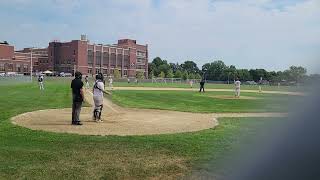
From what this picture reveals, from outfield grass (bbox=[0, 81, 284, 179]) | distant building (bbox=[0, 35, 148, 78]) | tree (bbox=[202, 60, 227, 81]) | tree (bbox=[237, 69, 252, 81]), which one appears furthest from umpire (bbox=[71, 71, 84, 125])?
tree (bbox=[202, 60, 227, 81])

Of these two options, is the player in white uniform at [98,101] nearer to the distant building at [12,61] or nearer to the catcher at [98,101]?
the catcher at [98,101]

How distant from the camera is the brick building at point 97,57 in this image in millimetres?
152625

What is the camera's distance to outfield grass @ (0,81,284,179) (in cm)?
772

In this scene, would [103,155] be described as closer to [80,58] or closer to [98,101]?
[98,101]

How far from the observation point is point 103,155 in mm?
9078

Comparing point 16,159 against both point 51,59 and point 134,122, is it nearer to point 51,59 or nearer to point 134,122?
point 134,122

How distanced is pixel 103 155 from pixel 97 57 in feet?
503

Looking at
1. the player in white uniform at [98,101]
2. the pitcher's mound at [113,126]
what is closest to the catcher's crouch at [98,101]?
the player in white uniform at [98,101]

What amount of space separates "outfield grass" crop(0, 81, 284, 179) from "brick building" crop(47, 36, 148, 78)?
14043 centimetres

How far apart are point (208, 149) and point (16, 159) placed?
3942 millimetres

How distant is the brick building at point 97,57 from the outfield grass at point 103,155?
140428mm

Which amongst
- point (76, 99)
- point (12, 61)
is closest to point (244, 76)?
point (12, 61)

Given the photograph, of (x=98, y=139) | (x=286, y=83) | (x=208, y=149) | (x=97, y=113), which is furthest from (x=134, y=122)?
(x=286, y=83)

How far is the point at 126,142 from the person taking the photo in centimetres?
1080
